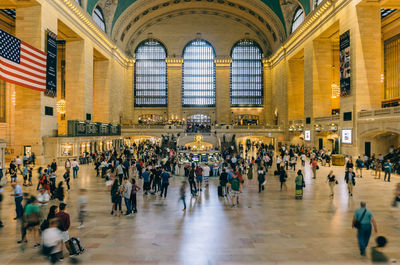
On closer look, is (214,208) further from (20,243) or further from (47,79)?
(47,79)

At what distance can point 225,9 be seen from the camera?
4612 centimetres

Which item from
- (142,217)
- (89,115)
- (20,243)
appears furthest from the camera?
(89,115)

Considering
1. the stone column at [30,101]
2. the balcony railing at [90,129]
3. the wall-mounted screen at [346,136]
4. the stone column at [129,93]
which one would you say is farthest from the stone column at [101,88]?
the wall-mounted screen at [346,136]

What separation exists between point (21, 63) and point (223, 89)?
3488cm

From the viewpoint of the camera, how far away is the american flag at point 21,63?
649 inches

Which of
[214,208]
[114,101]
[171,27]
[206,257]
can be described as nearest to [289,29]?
[171,27]

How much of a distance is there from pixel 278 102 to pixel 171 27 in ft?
74.3

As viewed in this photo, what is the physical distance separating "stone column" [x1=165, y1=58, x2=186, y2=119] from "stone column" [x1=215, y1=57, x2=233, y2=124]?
6.72 m

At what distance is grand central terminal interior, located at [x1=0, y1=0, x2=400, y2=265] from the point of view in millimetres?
6345

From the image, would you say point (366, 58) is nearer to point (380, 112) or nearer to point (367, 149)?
point (380, 112)

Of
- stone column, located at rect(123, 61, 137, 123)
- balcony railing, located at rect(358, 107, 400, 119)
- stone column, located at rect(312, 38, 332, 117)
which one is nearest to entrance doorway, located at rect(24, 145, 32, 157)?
A: balcony railing, located at rect(358, 107, 400, 119)

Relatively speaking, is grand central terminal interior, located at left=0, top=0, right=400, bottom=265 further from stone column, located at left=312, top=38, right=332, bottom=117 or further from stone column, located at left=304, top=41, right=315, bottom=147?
stone column, located at left=304, top=41, right=315, bottom=147

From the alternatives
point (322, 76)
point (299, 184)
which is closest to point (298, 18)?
point (322, 76)

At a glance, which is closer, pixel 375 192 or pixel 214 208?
pixel 214 208
